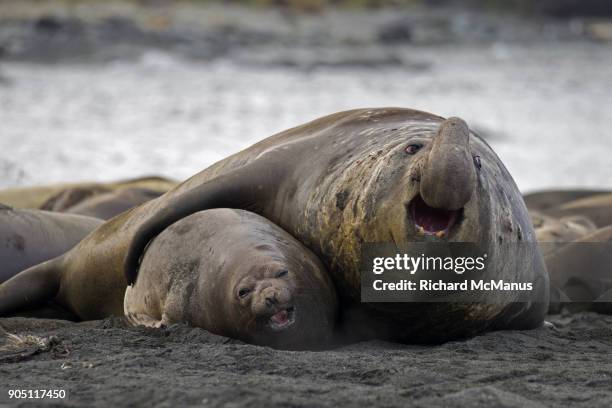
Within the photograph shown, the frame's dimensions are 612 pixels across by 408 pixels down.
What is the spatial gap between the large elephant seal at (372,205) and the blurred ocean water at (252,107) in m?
6.63

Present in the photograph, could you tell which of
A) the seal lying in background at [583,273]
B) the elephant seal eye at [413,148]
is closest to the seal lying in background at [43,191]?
the seal lying in background at [583,273]

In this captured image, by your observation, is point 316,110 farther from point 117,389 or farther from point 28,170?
point 117,389

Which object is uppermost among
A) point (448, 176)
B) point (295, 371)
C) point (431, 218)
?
point (448, 176)

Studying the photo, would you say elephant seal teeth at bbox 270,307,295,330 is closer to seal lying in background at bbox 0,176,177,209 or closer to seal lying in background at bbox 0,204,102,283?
seal lying in background at bbox 0,204,102,283

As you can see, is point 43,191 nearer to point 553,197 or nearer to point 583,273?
point 583,273

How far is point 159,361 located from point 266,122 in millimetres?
17649

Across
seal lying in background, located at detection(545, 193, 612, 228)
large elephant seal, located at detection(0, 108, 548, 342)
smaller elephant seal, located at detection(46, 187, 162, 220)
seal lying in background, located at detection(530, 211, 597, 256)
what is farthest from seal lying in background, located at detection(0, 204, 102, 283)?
seal lying in background, located at detection(545, 193, 612, 228)

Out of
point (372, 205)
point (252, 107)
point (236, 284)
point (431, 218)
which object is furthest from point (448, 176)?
point (252, 107)

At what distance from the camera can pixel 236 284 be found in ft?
15.3

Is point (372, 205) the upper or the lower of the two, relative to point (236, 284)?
upper

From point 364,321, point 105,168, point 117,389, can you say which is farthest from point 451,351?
point 105,168

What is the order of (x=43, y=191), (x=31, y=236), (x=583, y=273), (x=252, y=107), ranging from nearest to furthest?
(x=31, y=236) < (x=583, y=273) < (x=43, y=191) < (x=252, y=107)

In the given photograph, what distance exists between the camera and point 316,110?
23.9 m

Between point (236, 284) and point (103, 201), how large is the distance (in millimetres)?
4006
